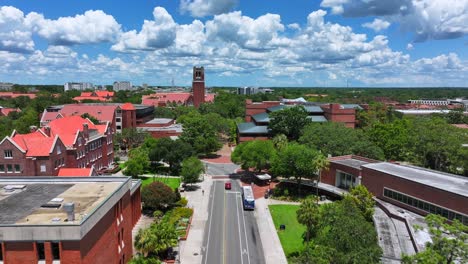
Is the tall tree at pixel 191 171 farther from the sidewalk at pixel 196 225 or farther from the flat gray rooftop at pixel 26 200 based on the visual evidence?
the flat gray rooftop at pixel 26 200

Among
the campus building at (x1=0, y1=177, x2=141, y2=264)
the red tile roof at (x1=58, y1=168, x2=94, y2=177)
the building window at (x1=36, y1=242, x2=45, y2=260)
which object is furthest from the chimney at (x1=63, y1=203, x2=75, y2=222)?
the red tile roof at (x1=58, y1=168, x2=94, y2=177)

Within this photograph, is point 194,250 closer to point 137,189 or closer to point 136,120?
point 137,189

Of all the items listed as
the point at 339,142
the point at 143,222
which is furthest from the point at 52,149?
the point at 339,142

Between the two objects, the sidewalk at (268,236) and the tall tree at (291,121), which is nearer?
the sidewalk at (268,236)

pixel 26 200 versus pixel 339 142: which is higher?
pixel 339 142

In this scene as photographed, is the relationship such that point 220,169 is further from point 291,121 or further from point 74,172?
point 74,172

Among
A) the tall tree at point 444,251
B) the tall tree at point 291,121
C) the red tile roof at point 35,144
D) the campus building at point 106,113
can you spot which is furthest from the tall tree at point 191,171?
the campus building at point 106,113

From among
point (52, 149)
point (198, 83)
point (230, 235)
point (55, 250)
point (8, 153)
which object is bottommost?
point (230, 235)
